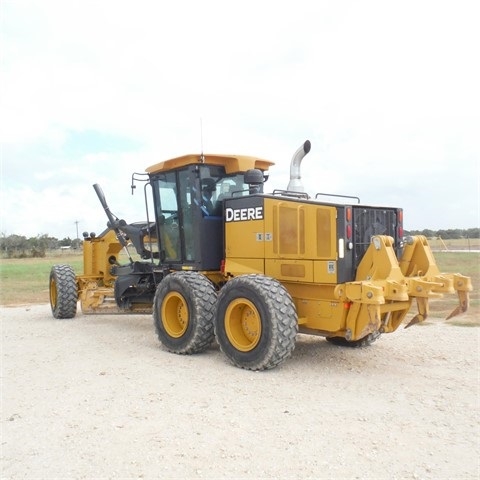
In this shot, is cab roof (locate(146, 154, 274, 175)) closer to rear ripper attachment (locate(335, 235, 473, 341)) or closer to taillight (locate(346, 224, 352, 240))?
taillight (locate(346, 224, 352, 240))

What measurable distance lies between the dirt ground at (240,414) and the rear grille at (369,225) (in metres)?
1.59

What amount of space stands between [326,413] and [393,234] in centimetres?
330

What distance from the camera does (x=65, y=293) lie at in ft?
38.6

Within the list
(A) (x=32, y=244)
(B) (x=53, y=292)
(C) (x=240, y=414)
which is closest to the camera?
(C) (x=240, y=414)

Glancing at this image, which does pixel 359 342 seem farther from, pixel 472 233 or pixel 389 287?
pixel 472 233

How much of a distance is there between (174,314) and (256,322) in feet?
5.84

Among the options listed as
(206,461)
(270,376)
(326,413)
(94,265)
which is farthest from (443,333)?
(94,265)

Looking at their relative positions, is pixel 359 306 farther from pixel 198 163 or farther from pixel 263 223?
pixel 198 163

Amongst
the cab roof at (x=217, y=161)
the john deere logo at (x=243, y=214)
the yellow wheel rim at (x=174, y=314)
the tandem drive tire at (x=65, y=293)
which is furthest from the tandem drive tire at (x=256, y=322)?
the tandem drive tire at (x=65, y=293)

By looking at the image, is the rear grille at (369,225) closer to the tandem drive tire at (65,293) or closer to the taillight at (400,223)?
the taillight at (400,223)

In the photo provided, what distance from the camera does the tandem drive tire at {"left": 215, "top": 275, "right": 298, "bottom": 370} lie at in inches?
264

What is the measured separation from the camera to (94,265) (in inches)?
504

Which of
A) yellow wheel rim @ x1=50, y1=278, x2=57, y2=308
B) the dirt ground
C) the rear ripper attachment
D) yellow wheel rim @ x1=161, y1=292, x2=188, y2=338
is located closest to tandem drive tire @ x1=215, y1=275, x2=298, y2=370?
the dirt ground

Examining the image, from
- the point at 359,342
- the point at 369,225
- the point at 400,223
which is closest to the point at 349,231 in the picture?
the point at 369,225
